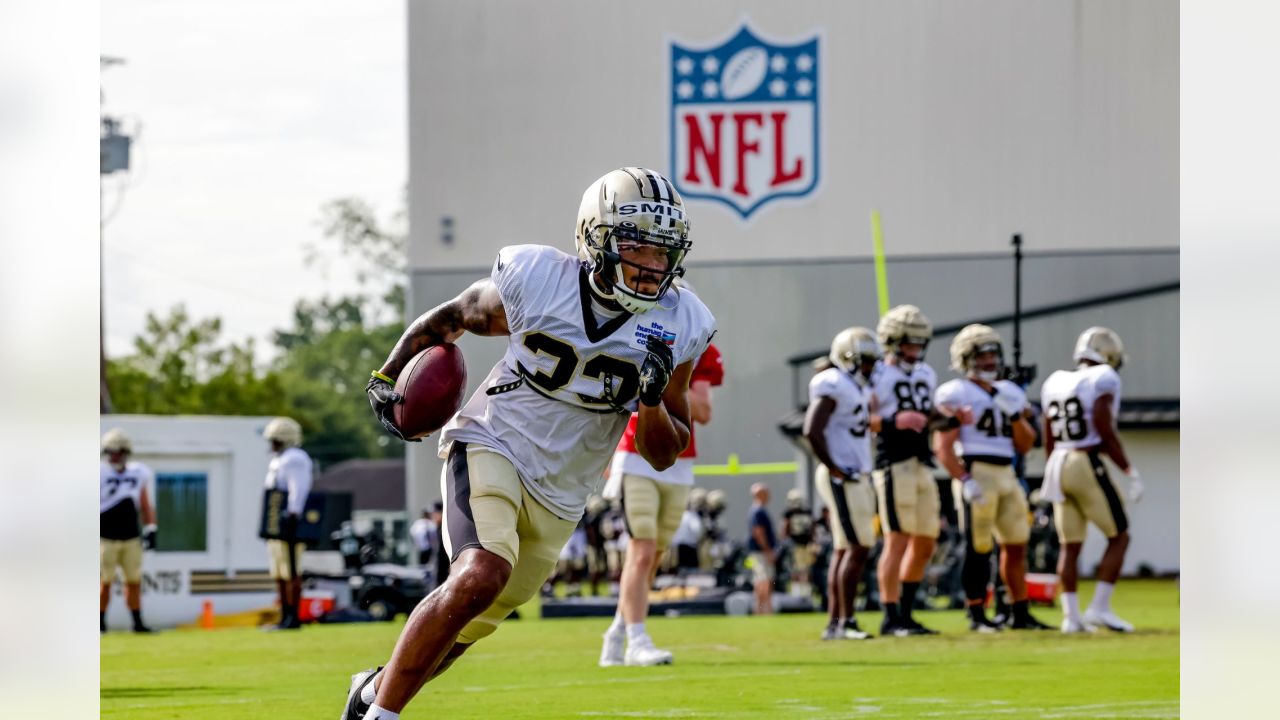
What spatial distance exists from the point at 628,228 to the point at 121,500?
1041cm

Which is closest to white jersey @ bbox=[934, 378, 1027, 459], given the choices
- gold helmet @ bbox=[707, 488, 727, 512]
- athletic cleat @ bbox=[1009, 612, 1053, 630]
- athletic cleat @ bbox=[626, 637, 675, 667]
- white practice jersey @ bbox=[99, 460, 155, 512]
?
athletic cleat @ bbox=[1009, 612, 1053, 630]

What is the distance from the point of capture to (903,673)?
8.27 meters

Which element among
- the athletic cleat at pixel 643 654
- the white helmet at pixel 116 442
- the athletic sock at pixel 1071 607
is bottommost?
the athletic sock at pixel 1071 607

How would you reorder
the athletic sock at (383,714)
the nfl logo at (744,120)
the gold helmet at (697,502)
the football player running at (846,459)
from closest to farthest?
the athletic sock at (383,714)
the football player running at (846,459)
the gold helmet at (697,502)
the nfl logo at (744,120)

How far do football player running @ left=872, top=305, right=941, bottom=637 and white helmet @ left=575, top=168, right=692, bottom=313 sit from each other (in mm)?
5888

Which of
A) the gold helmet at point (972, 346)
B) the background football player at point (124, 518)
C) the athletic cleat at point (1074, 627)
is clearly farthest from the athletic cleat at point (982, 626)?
the background football player at point (124, 518)

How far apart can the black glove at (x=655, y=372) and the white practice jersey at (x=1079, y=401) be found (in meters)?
6.70

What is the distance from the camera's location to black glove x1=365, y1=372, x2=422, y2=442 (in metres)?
4.89

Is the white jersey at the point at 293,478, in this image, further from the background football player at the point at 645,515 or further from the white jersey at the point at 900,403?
the background football player at the point at 645,515

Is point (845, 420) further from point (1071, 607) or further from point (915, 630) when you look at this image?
point (1071, 607)

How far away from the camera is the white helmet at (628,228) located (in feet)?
15.9

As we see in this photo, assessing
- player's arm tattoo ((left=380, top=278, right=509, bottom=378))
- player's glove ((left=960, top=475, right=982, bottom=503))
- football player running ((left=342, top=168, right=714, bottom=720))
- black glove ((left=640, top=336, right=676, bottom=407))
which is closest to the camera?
black glove ((left=640, top=336, right=676, bottom=407))

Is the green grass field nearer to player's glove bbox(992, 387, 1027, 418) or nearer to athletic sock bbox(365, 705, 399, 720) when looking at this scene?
player's glove bbox(992, 387, 1027, 418)
